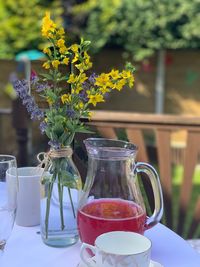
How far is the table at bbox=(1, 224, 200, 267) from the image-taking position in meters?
0.85

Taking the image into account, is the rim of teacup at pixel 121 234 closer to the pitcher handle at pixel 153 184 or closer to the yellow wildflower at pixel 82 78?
the pitcher handle at pixel 153 184

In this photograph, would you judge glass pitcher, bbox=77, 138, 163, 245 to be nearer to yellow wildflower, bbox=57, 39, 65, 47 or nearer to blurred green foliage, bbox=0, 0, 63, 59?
yellow wildflower, bbox=57, 39, 65, 47

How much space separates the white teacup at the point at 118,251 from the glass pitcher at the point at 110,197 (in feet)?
0.16

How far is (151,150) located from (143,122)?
3.44m

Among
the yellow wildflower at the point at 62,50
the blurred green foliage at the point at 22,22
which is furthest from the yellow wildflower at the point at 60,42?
the blurred green foliage at the point at 22,22

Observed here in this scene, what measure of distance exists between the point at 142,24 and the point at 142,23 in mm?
13

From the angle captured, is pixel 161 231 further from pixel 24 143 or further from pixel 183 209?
pixel 24 143

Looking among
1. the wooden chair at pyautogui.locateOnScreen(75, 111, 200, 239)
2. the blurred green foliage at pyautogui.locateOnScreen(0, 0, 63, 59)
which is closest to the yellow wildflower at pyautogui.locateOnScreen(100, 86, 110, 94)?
the wooden chair at pyautogui.locateOnScreen(75, 111, 200, 239)

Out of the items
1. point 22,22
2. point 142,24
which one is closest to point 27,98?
point 22,22

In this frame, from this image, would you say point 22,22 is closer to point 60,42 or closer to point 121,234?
point 60,42

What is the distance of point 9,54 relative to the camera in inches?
224

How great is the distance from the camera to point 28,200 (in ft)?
3.37

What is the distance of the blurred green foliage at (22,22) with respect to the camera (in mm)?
5355

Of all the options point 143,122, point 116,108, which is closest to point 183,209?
point 143,122
